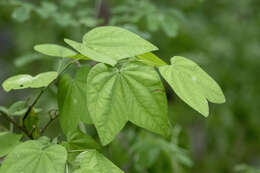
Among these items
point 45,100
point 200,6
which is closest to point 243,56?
point 200,6

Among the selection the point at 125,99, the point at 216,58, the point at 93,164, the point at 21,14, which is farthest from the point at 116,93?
the point at 216,58

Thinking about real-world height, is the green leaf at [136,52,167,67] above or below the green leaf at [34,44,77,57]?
above

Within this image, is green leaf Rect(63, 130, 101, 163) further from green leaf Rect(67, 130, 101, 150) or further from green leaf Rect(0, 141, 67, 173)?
green leaf Rect(0, 141, 67, 173)

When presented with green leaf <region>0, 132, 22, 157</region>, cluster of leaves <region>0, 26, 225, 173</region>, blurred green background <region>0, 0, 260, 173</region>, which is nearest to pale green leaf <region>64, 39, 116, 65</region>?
cluster of leaves <region>0, 26, 225, 173</region>

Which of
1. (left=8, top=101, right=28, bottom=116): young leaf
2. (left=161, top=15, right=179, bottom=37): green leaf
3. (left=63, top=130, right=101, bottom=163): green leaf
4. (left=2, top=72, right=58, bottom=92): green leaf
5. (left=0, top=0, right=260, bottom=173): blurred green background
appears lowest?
(left=0, top=0, right=260, bottom=173): blurred green background

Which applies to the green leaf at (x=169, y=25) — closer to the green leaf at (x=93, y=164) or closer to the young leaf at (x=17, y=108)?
the young leaf at (x=17, y=108)

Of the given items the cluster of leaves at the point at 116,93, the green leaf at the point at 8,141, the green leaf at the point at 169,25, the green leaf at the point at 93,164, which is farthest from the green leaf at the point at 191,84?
the green leaf at the point at 169,25
